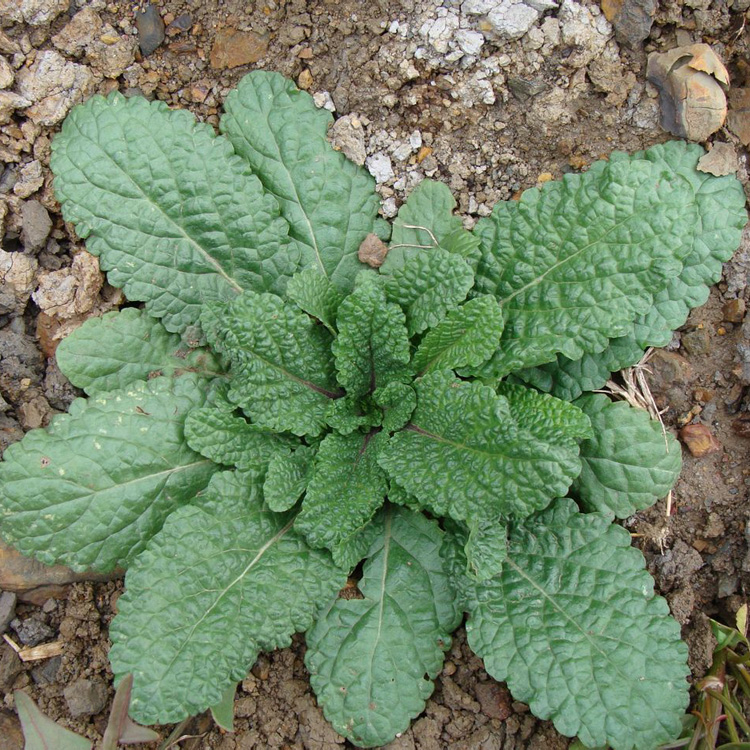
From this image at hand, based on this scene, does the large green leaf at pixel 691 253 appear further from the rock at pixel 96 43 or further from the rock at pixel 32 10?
the rock at pixel 32 10

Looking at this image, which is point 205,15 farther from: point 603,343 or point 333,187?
point 603,343

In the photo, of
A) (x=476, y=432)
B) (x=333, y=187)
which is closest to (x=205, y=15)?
(x=333, y=187)

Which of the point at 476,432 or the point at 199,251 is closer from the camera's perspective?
the point at 476,432

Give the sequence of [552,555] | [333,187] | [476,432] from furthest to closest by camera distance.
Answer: [333,187], [552,555], [476,432]

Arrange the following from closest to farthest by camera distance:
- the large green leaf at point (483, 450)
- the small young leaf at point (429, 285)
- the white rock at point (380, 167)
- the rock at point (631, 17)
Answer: the large green leaf at point (483, 450) < the small young leaf at point (429, 285) < the rock at point (631, 17) < the white rock at point (380, 167)

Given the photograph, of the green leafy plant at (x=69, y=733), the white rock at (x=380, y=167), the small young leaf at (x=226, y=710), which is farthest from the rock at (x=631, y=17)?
the green leafy plant at (x=69, y=733)

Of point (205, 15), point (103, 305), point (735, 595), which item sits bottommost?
point (735, 595)
